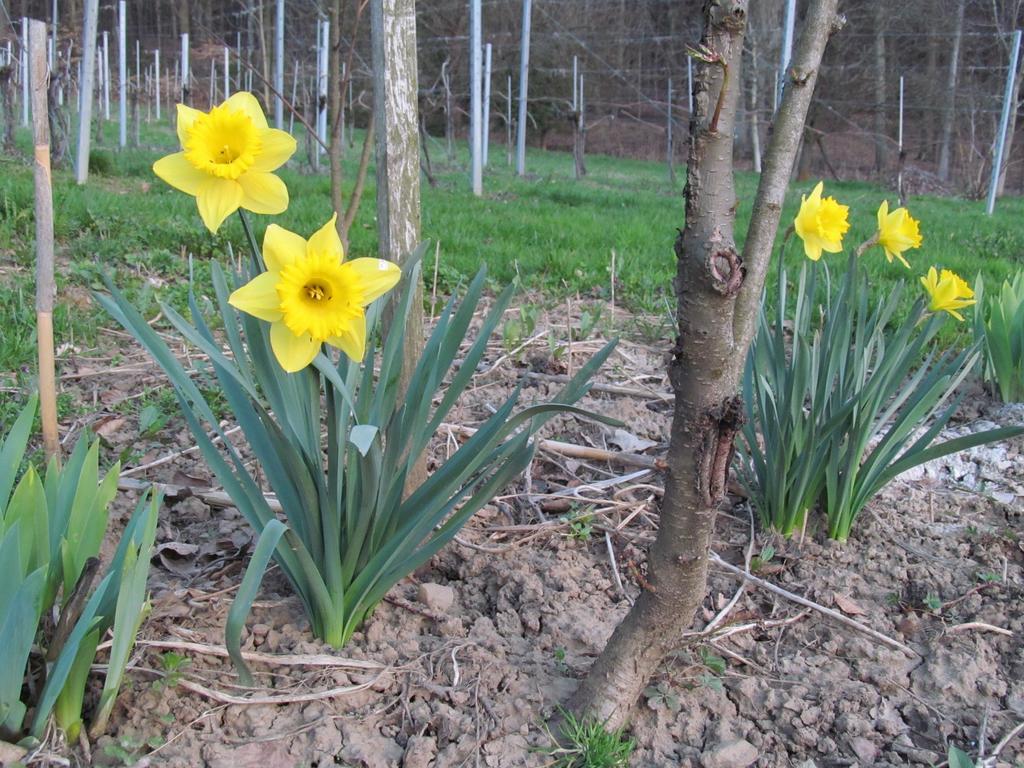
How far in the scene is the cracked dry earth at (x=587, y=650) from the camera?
1.25 meters

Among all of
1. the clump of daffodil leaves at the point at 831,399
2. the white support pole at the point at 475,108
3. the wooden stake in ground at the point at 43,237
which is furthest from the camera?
the white support pole at the point at 475,108

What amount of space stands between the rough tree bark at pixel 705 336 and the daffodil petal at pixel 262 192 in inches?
22.8

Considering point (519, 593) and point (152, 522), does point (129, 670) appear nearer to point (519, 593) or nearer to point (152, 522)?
point (152, 522)

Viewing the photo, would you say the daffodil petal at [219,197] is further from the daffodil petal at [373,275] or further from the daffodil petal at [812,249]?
the daffodil petal at [812,249]

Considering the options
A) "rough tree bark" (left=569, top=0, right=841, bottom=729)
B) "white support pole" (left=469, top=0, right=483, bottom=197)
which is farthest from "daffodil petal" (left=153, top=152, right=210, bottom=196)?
"white support pole" (left=469, top=0, right=483, bottom=197)

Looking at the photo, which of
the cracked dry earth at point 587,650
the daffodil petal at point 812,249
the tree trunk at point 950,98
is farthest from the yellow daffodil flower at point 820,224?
the tree trunk at point 950,98

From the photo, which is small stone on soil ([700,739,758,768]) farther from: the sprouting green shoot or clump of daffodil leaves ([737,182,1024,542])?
clump of daffodil leaves ([737,182,1024,542])

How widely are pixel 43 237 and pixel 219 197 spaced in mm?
503

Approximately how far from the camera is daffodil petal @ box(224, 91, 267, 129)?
1190 millimetres

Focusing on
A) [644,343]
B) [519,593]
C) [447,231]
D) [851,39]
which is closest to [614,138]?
[851,39]

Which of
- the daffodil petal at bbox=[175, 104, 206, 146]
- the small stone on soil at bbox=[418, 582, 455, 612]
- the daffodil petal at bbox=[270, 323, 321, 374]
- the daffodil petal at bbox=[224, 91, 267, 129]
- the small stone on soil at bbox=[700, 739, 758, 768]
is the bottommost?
the small stone on soil at bbox=[700, 739, 758, 768]

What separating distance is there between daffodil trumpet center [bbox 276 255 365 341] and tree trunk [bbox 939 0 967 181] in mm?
15879

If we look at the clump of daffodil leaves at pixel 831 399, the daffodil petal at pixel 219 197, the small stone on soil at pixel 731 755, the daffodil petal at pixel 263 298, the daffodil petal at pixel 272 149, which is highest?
the daffodil petal at pixel 272 149

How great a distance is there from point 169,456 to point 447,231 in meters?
3.23
